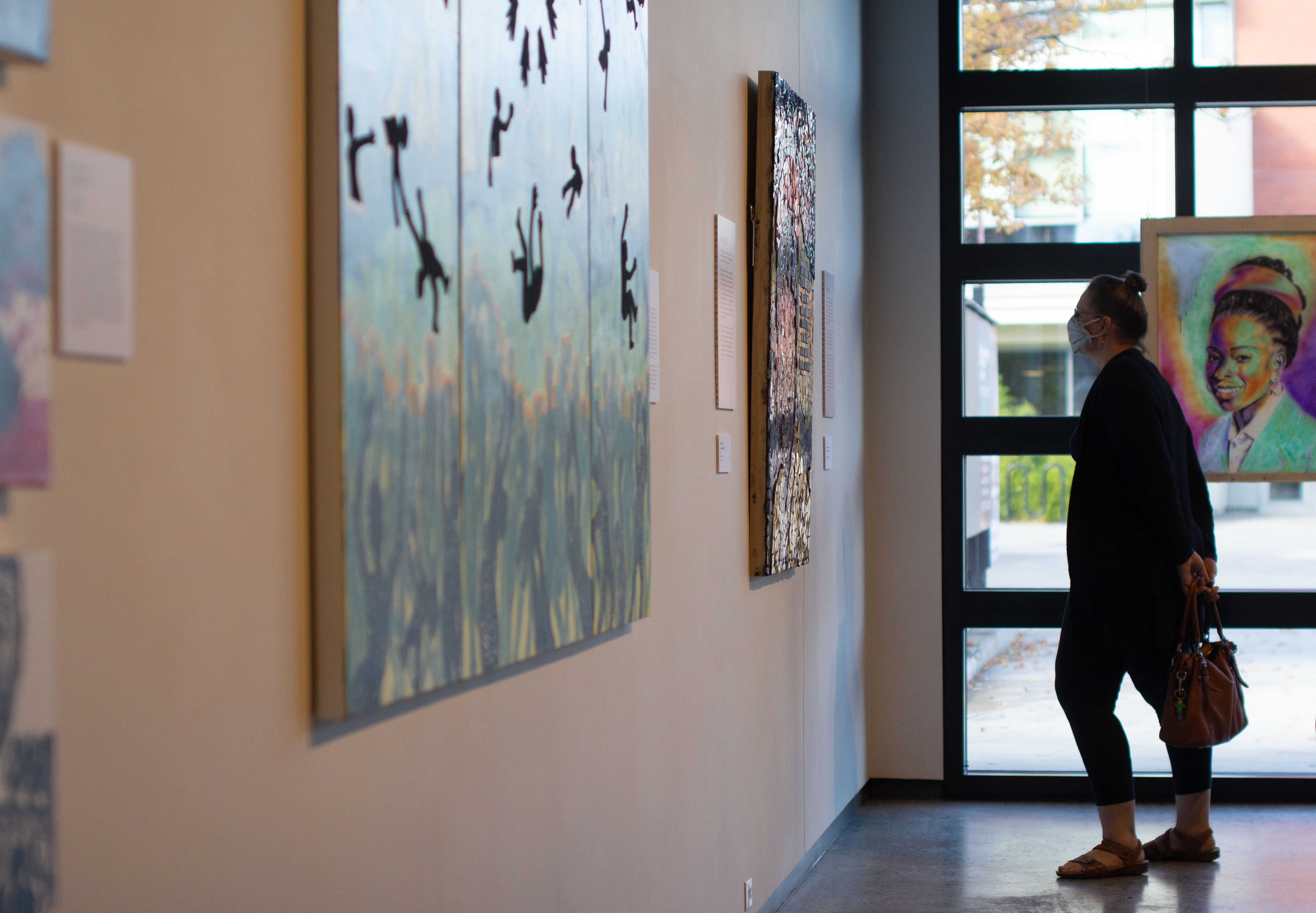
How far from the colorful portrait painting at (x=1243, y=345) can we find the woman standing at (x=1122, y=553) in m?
0.98

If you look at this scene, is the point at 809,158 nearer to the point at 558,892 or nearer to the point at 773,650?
the point at 773,650

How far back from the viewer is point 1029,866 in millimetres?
4250

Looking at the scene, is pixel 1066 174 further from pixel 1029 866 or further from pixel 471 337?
pixel 471 337

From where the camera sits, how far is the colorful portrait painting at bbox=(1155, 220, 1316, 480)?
502cm

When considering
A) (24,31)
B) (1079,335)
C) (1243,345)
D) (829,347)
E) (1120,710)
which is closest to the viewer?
(24,31)

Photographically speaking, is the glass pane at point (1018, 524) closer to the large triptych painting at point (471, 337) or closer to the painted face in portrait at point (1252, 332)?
the painted face in portrait at point (1252, 332)

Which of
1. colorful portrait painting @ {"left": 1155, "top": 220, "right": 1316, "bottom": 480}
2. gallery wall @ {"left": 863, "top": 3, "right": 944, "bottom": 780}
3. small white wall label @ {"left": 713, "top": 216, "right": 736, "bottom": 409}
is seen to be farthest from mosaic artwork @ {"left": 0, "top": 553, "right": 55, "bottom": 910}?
colorful portrait painting @ {"left": 1155, "top": 220, "right": 1316, "bottom": 480}

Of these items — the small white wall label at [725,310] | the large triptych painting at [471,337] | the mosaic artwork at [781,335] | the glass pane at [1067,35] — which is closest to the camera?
the large triptych painting at [471,337]

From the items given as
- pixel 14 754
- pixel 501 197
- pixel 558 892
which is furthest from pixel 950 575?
pixel 14 754

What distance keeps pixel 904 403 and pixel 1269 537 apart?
62.2 inches

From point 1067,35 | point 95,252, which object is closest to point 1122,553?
point 1067,35

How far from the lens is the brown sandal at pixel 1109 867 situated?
13.2 ft

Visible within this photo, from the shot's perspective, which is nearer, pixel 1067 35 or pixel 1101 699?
pixel 1101 699

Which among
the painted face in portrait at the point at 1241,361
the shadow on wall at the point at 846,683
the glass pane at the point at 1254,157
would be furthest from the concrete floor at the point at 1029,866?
the glass pane at the point at 1254,157
